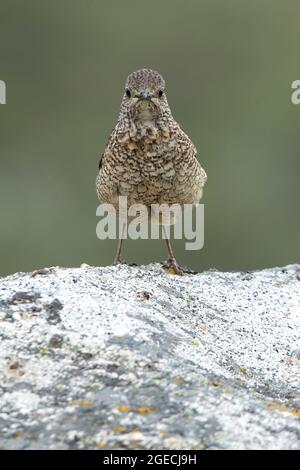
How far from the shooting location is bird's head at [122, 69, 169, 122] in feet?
28.7

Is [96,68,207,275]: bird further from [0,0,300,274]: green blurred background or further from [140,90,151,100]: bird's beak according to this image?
[0,0,300,274]: green blurred background

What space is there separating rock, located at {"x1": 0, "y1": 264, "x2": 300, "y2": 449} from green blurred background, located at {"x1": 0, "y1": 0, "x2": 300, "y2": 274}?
11289mm

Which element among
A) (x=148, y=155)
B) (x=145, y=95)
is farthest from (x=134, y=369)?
(x=145, y=95)

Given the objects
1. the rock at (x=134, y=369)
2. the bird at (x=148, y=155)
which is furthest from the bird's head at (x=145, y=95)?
the rock at (x=134, y=369)

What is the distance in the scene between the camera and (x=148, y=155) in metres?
8.64

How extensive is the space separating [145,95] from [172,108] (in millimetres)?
12620

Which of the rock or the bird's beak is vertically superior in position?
the bird's beak

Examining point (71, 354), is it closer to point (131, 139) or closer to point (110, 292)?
point (110, 292)

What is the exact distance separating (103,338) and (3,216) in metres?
15.2

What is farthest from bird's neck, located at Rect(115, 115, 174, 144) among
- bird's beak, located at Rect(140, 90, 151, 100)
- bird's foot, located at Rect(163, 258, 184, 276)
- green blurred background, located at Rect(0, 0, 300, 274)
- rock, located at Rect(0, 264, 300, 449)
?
green blurred background, located at Rect(0, 0, 300, 274)

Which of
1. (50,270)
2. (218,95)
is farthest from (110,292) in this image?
(218,95)

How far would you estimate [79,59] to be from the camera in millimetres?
23844

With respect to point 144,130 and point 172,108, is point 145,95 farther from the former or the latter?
point 172,108

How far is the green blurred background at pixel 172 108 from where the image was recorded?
1953 cm
